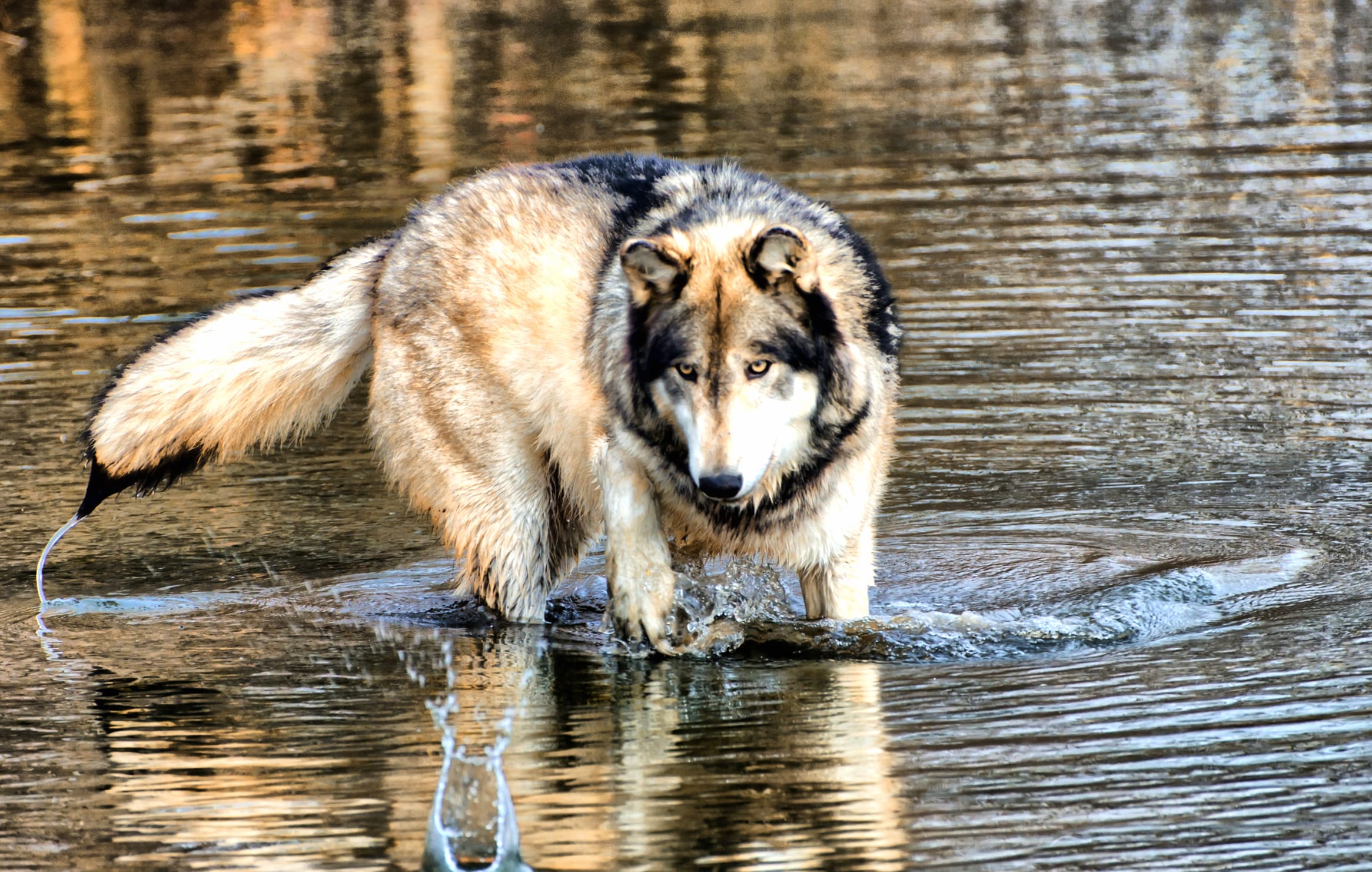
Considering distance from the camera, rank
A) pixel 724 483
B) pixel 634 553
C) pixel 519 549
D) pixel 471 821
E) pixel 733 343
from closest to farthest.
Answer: pixel 471 821, pixel 724 483, pixel 733 343, pixel 634 553, pixel 519 549

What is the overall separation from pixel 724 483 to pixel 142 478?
308 centimetres

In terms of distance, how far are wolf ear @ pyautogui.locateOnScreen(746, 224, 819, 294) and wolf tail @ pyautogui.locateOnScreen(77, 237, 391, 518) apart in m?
2.32

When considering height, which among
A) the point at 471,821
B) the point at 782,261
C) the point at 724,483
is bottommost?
the point at 471,821

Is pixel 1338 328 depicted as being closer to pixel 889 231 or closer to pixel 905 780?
pixel 889 231

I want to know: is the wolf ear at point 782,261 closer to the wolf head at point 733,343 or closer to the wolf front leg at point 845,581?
the wolf head at point 733,343

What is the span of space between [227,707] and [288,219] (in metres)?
9.37

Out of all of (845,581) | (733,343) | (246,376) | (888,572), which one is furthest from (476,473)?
(888,572)

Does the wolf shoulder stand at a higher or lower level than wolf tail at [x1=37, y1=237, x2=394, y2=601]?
higher

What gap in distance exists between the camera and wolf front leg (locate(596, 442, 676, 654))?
638cm

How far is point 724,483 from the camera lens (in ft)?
17.7

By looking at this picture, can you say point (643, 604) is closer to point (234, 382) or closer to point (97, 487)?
point (234, 382)

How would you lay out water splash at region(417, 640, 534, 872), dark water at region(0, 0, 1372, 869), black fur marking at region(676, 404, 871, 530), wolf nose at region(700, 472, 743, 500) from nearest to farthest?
water splash at region(417, 640, 534, 872) → dark water at region(0, 0, 1372, 869) → wolf nose at region(700, 472, 743, 500) → black fur marking at region(676, 404, 871, 530)

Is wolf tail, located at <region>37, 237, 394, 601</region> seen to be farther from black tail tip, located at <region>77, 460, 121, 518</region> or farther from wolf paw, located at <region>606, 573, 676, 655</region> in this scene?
wolf paw, located at <region>606, 573, 676, 655</region>

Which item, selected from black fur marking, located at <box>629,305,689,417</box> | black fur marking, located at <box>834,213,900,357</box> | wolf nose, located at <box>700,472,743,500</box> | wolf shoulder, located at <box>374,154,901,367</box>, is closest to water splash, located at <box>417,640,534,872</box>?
wolf nose, located at <box>700,472,743,500</box>
